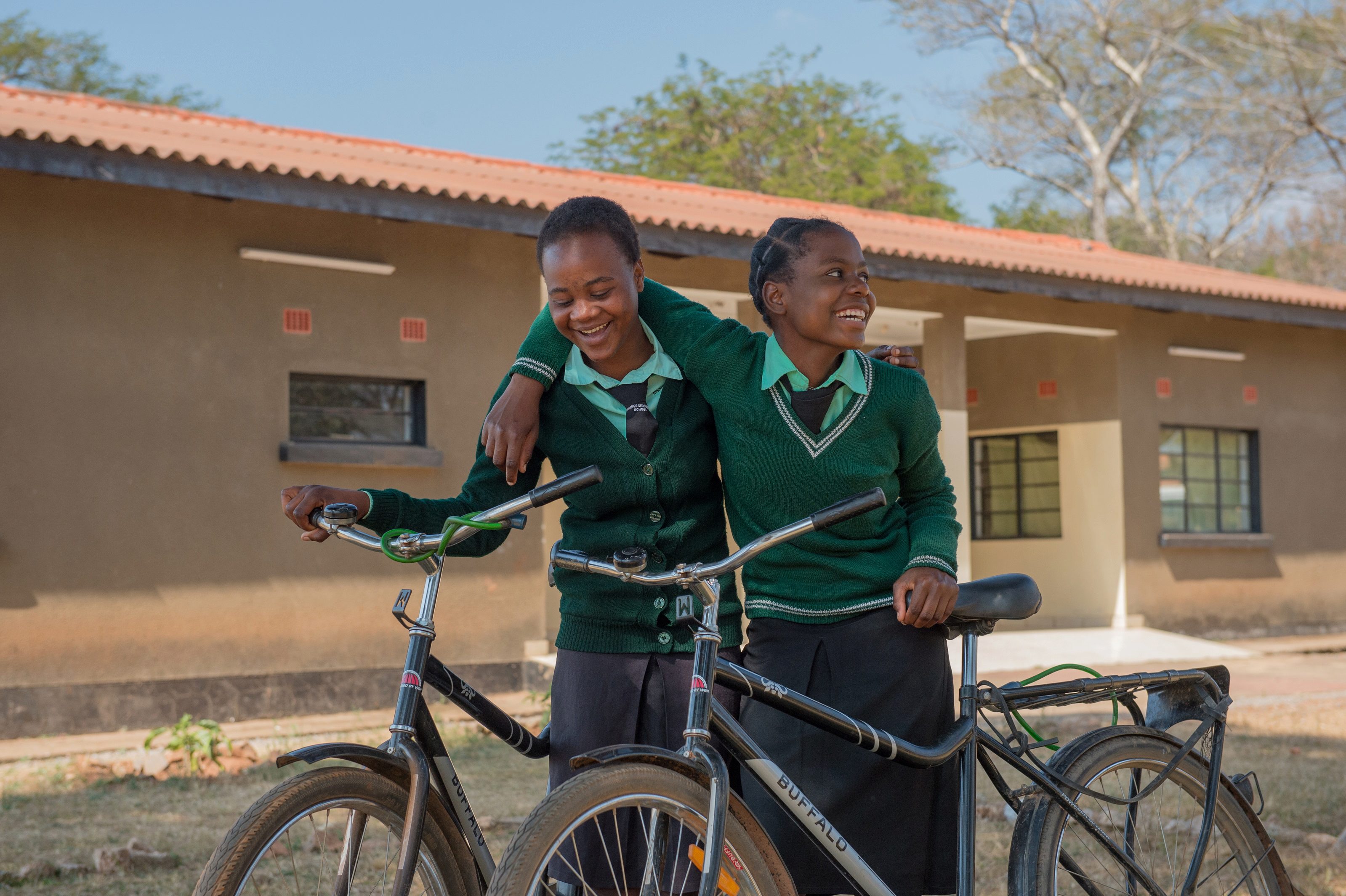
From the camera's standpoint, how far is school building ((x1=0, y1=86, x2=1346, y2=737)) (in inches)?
258

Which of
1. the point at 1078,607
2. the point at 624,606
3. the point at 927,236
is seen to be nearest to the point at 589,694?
the point at 624,606

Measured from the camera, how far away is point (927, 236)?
1047cm

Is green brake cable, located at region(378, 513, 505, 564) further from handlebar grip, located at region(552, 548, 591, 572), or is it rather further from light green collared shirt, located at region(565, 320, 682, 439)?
light green collared shirt, located at region(565, 320, 682, 439)

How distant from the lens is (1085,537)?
36.8 feet

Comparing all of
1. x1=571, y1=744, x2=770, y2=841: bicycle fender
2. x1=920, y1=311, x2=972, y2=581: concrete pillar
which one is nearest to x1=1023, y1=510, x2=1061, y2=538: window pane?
x1=920, y1=311, x2=972, y2=581: concrete pillar

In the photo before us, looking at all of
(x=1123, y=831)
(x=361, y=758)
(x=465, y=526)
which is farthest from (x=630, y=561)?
(x=1123, y=831)

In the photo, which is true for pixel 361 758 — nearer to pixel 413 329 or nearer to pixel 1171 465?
pixel 413 329

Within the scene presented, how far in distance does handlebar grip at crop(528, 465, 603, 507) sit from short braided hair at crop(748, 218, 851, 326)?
494mm

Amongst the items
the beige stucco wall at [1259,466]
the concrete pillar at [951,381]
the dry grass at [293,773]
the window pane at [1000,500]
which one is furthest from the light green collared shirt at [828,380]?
the window pane at [1000,500]

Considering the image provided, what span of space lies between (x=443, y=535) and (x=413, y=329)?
5958 millimetres

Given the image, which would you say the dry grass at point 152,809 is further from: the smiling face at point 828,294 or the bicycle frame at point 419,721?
the smiling face at point 828,294

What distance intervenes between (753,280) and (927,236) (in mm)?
8444

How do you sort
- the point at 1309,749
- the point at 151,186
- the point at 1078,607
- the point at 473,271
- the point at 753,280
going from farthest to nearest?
the point at 1078,607
the point at 473,271
the point at 151,186
the point at 1309,749
the point at 753,280

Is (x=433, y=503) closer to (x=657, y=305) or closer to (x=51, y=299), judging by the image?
(x=657, y=305)
